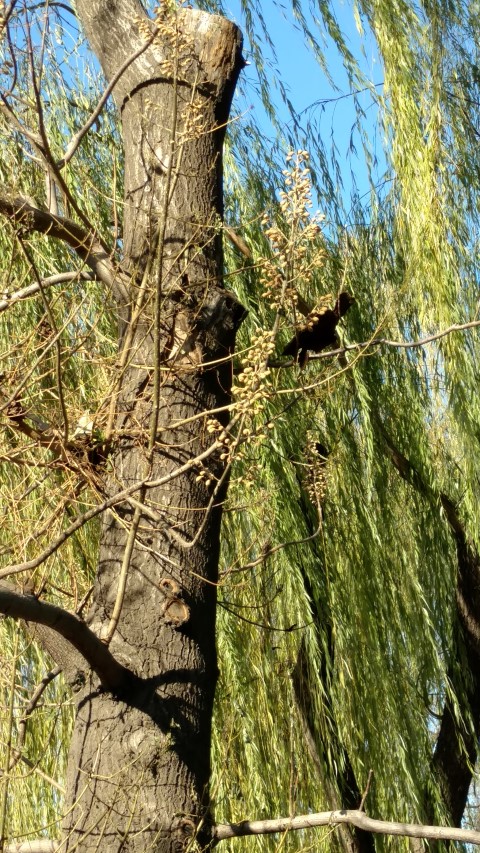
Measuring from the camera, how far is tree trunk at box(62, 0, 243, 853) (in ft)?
5.36

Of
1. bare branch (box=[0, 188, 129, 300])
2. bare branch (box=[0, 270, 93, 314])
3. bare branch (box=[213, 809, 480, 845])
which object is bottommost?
bare branch (box=[213, 809, 480, 845])

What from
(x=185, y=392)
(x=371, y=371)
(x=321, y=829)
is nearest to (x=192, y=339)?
(x=185, y=392)

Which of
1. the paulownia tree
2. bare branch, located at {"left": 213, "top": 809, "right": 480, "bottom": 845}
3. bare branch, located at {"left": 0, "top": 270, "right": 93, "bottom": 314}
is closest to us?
bare branch, located at {"left": 213, "top": 809, "right": 480, "bottom": 845}

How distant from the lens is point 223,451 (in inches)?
77.7

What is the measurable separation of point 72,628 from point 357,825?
0.53 m

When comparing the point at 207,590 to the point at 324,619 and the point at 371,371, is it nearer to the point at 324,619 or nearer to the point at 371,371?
the point at 324,619

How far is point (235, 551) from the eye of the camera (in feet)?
9.46

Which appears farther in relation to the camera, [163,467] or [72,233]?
[72,233]

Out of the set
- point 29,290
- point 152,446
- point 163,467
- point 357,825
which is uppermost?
point 29,290

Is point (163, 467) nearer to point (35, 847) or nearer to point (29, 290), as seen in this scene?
point (29, 290)

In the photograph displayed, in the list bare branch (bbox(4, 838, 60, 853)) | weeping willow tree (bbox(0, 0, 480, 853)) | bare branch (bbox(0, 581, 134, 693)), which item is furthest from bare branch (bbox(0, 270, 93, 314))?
bare branch (bbox(4, 838, 60, 853))

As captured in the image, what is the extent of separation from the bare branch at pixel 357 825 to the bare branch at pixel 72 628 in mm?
309

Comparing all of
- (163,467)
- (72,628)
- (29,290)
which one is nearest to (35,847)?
(72,628)

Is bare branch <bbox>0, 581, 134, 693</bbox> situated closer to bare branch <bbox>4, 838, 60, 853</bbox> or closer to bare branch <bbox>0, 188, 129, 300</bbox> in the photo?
bare branch <bbox>4, 838, 60, 853</bbox>
